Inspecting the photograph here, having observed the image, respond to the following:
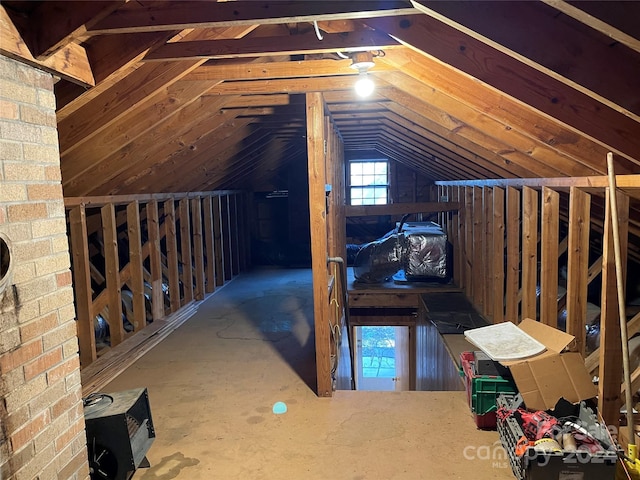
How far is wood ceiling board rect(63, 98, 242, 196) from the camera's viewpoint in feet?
11.3

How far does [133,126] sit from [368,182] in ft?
20.2

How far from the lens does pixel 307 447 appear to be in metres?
2.54

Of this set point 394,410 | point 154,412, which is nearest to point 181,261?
point 154,412

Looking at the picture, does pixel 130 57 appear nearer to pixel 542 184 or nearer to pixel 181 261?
pixel 542 184

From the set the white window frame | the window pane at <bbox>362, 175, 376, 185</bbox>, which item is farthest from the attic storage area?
the window pane at <bbox>362, 175, 376, 185</bbox>

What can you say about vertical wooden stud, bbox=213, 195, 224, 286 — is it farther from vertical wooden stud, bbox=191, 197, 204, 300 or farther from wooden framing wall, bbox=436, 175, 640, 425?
wooden framing wall, bbox=436, 175, 640, 425

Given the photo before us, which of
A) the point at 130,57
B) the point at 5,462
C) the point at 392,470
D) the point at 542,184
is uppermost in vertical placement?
the point at 130,57

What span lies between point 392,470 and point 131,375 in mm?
2258

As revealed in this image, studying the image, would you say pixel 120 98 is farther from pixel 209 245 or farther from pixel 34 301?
pixel 209 245

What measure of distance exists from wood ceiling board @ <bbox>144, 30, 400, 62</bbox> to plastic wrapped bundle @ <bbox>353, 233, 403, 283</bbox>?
13.6ft

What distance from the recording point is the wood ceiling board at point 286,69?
2830mm

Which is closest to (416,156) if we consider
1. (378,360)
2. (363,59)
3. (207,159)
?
(207,159)

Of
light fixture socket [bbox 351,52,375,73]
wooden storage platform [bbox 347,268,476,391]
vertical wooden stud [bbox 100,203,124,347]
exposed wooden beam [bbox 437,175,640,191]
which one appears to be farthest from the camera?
wooden storage platform [bbox 347,268,476,391]

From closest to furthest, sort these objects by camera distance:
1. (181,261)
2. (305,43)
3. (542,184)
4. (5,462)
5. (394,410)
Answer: (5,462) → (305,43) → (394,410) → (542,184) → (181,261)
